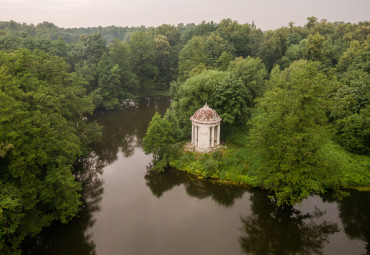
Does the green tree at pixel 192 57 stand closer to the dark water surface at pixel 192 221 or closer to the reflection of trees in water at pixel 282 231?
the dark water surface at pixel 192 221

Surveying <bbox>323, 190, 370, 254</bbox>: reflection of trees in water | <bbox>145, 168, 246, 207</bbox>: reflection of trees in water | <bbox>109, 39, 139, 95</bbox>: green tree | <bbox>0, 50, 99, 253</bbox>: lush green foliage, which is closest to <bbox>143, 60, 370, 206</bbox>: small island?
<bbox>145, 168, 246, 207</bbox>: reflection of trees in water

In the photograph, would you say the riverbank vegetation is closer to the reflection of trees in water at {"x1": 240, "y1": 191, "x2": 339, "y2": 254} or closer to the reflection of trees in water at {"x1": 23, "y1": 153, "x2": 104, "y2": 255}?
the reflection of trees in water at {"x1": 240, "y1": 191, "x2": 339, "y2": 254}

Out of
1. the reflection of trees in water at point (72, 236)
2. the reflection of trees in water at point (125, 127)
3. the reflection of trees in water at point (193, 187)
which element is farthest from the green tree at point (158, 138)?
the reflection of trees in water at point (72, 236)

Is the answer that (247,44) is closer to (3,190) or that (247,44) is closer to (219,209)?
(219,209)

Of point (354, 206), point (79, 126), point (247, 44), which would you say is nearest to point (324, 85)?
point (354, 206)

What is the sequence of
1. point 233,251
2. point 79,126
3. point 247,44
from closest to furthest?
point 233,251
point 79,126
point 247,44

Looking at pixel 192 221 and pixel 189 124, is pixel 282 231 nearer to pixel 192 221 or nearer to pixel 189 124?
pixel 192 221

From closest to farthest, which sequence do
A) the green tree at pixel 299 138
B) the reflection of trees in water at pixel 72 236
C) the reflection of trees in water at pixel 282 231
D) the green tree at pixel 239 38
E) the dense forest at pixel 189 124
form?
the dense forest at pixel 189 124, the reflection of trees in water at pixel 72 236, the reflection of trees in water at pixel 282 231, the green tree at pixel 299 138, the green tree at pixel 239 38

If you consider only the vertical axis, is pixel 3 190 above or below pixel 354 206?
above
